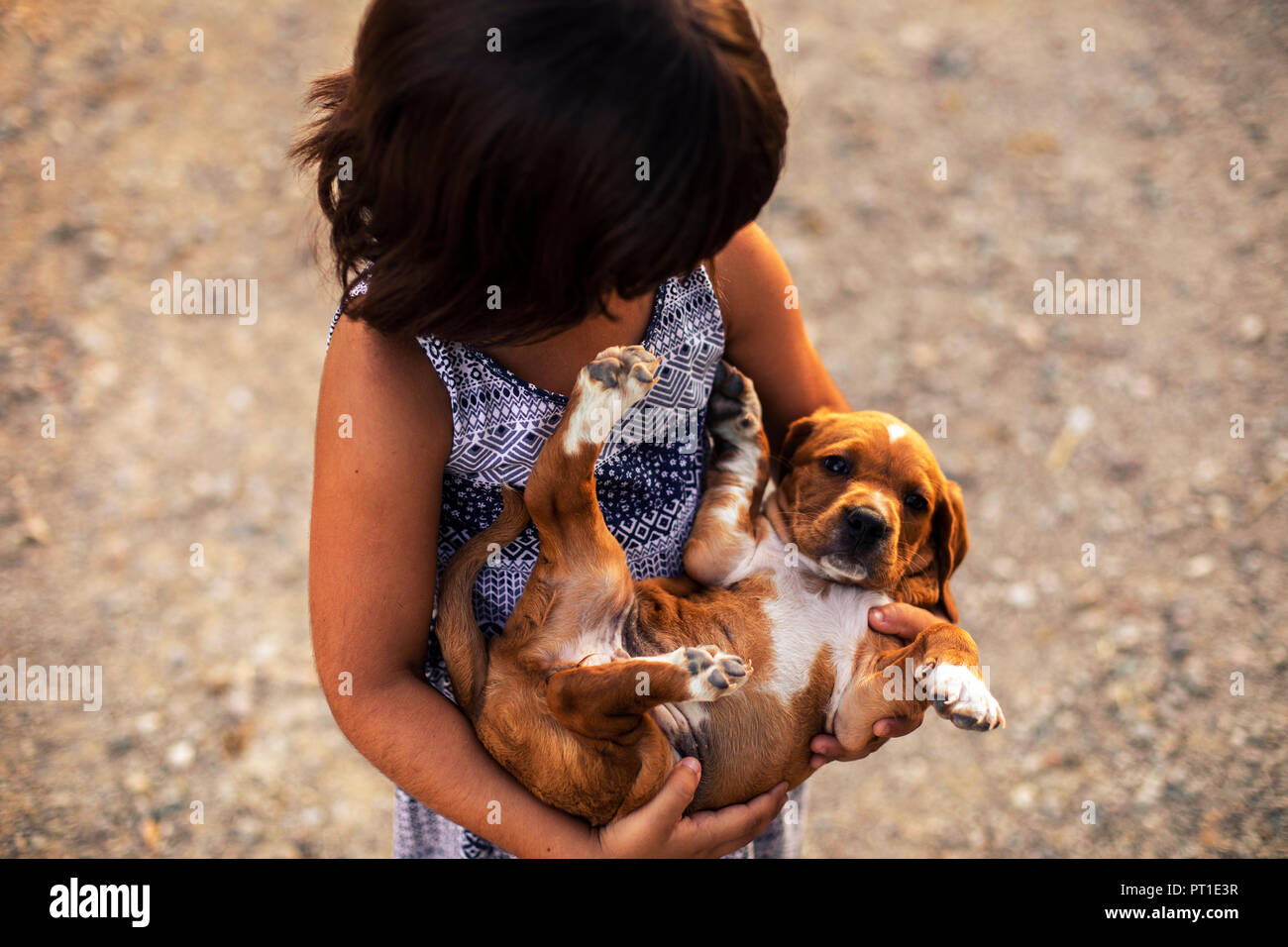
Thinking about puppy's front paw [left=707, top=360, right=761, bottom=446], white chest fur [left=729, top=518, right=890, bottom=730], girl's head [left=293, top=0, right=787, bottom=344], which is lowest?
white chest fur [left=729, top=518, right=890, bottom=730]

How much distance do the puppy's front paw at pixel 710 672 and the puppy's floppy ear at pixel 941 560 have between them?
63 cm

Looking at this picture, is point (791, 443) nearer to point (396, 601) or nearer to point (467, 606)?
point (467, 606)

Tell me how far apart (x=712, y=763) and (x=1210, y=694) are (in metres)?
2.54

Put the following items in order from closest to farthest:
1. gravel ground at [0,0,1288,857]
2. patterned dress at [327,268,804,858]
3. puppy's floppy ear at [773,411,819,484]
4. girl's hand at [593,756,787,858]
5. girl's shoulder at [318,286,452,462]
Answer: girl's shoulder at [318,286,452,462] → patterned dress at [327,268,804,858] → girl's hand at [593,756,787,858] → puppy's floppy ear at [773,411,819,484] → gravel ground at [0,0,1288,857]

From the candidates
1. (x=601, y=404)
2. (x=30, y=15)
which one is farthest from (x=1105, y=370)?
(x=30, y=15)

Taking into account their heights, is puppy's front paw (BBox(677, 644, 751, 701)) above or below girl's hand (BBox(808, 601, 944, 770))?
above

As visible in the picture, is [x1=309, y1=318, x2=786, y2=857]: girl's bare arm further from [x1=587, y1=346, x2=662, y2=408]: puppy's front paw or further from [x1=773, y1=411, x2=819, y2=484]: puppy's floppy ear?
[x1=773, y1=411, x2=819, y2=484]: puppy's floppy ear

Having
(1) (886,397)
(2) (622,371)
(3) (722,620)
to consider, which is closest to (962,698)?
(3) (722,620)

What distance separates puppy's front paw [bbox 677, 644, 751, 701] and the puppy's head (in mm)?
438

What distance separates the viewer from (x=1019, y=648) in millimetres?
3689

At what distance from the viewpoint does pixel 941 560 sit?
7.89 feet

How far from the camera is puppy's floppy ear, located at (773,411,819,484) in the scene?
7.57 feet

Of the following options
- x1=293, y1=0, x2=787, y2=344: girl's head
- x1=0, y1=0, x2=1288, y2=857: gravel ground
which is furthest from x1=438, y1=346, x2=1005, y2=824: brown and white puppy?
x1=0, y1=0, x2=1288, y2=857: gravel ground

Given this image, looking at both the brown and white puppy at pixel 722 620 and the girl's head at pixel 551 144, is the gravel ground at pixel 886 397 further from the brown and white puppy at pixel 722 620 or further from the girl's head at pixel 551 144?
the girl's head at pixel 551 144
